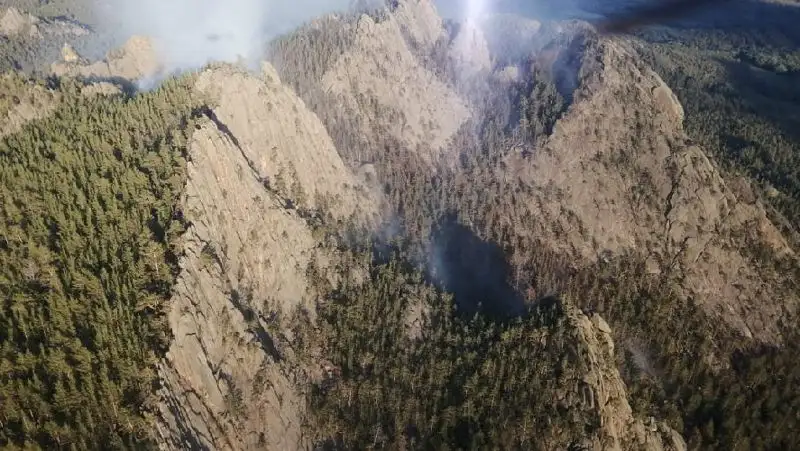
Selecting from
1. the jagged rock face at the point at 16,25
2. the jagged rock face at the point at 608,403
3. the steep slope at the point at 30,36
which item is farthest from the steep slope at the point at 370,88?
the jagged rock face at the point at 16,25

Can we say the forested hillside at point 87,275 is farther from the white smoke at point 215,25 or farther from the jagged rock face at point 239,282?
the white smoke at point 215,25

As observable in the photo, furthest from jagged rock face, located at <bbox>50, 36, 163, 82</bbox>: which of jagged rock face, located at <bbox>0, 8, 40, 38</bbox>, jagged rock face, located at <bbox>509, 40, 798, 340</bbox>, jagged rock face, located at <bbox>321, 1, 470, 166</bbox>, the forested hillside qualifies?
jagged rock face, located at <bbox>0, 8, 40, 38</bbox>

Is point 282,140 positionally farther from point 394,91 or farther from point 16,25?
point 16,25

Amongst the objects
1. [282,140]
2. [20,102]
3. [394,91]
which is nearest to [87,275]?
[282,140]

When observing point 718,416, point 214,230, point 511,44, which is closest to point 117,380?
point 214,230

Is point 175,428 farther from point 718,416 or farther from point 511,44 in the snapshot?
point 511,44
